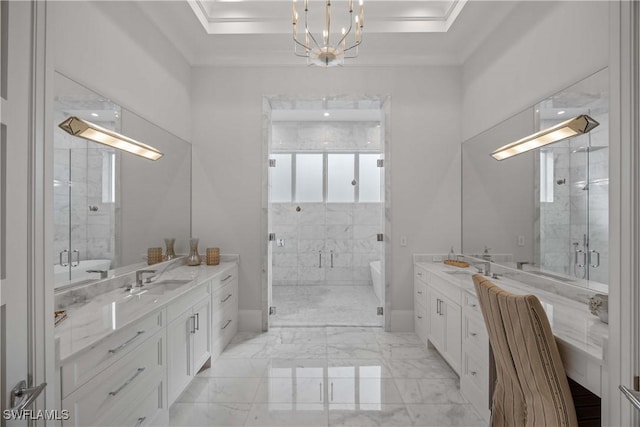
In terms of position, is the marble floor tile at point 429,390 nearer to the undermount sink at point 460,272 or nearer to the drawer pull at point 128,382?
the undermount sink at point 460,272

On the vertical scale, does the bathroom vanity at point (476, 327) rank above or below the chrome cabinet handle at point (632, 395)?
below

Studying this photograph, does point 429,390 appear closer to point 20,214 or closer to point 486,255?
point 486,255

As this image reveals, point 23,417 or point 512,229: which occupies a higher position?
point 512,229

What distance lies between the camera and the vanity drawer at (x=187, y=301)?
1999mm

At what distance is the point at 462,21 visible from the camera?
2900 millimetres

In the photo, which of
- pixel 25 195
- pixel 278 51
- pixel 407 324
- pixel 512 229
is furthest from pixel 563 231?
pixel 278 51

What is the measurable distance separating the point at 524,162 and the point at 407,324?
2.08m

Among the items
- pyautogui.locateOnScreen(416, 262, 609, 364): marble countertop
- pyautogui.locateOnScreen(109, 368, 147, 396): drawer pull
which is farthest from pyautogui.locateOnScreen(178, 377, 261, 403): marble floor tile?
pyautogui.locateOnScreen(416, 262, 609, 364): marble countertop

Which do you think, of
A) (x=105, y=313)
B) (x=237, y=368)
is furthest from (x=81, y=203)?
(x=237, y=368)

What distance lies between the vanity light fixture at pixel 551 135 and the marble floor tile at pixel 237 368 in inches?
108

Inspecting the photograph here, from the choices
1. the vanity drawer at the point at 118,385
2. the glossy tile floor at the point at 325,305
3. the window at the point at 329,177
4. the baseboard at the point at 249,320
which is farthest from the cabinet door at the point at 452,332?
the window at the point at 329,177

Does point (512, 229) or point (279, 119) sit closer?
point (512, 229)

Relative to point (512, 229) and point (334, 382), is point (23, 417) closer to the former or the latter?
point (334, 382)

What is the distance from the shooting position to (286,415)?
2.06 m
